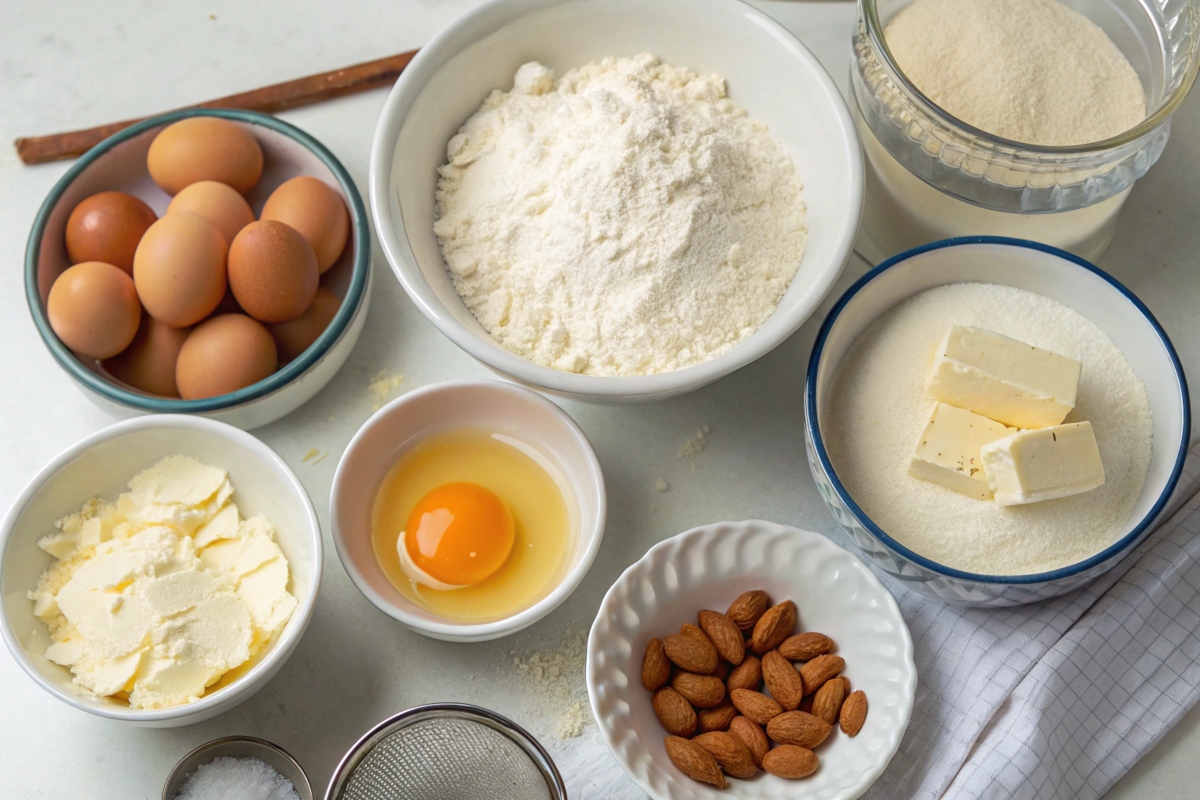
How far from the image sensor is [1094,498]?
49.6 inches

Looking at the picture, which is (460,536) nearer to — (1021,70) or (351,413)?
(351,413)

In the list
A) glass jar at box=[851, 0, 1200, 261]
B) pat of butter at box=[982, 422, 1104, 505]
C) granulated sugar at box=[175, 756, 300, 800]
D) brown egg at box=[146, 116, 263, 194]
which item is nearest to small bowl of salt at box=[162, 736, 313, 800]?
granulated sugar at box=[175, 756, 300, 800]

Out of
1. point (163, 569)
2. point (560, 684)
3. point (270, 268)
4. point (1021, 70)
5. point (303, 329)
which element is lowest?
point (560, 684)

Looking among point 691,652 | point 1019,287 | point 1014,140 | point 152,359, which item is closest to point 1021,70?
point 1014,140

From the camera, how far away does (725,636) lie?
130 cm

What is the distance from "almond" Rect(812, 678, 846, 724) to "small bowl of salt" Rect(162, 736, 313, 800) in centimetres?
63

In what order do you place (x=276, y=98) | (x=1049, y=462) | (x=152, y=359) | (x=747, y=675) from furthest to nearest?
(x=276, y=98) < (x=152, y=359) < (x=747, y=675) < (x=1049, y=462)

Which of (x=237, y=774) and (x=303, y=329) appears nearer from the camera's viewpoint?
(x=237, y=774)

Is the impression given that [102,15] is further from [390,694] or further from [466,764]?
[466,764]

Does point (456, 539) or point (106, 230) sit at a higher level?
point (106, 230)

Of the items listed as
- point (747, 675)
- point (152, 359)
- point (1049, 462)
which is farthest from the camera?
point (152, 359)

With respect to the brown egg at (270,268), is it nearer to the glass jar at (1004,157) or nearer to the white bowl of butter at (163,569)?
the white bowl of butter at (163,569)

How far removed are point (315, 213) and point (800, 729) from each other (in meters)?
0.95

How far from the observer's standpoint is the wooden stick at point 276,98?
5.24ft
